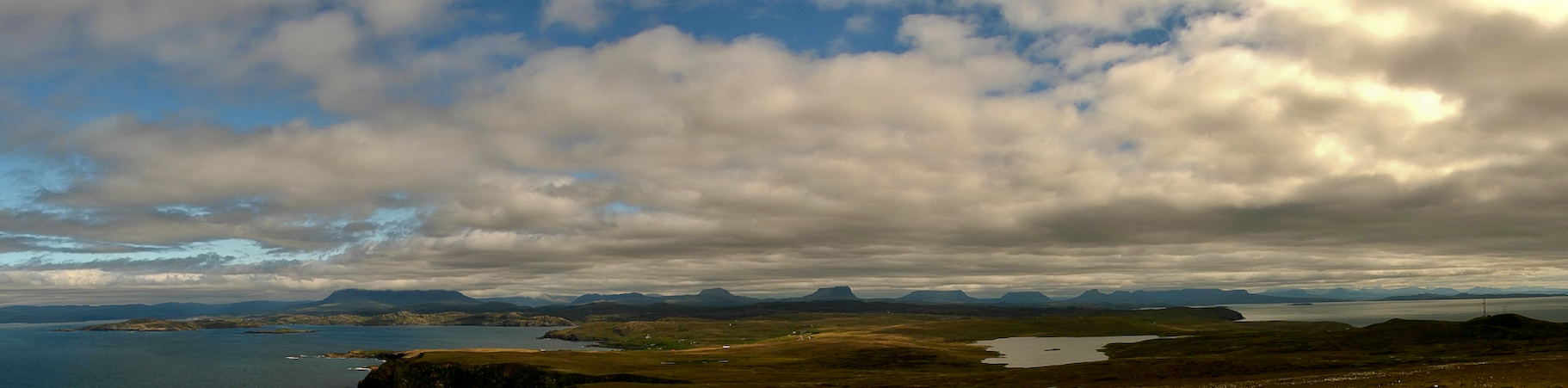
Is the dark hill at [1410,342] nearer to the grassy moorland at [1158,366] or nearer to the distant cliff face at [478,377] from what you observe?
the grassy moorland at [1158,366]

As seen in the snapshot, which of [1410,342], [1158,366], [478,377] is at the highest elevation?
[1410,342]

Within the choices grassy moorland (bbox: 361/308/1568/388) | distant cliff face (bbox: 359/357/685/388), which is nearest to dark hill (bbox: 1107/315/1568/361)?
grassy moorland (bbox: 361/308/1568/388)

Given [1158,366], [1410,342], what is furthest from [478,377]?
[1410,342]

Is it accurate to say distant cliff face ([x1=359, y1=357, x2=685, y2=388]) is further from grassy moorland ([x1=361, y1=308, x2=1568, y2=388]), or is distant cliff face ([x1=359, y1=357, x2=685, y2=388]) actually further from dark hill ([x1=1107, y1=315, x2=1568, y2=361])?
dark hill ([x1=1107, y1=315, x2=1568, y2=361])

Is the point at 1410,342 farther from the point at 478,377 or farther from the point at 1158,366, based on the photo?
the point at 478,377

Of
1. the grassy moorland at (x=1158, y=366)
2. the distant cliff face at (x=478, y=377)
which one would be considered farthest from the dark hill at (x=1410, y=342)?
the distant cliff face at (x=478, y=377)

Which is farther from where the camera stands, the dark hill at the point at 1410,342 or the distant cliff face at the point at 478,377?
the distant cliff face at the point at 478,377

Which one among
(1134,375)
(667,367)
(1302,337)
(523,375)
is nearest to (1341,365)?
(1134,375)

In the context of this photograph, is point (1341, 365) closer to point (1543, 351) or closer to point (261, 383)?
point (1543, 351)
